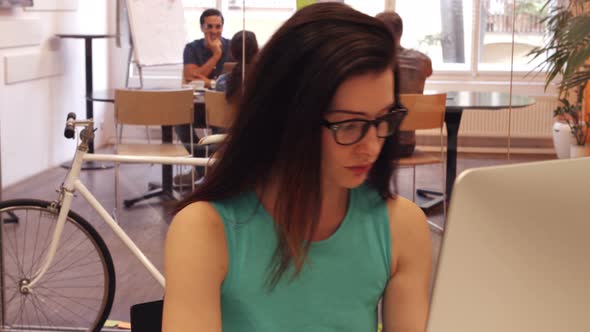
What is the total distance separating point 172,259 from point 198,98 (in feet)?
8.06

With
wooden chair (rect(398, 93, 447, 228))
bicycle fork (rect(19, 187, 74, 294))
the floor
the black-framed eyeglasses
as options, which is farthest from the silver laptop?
wooden chair (rect(398, 93, 447, 228))

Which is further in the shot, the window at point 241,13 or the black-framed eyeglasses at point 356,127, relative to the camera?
the window at point 241,13

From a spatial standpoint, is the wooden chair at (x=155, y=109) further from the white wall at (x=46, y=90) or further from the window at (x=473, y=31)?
the window at (x=473, y=31)

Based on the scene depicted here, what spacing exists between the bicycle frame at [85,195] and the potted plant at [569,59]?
4.51 feet

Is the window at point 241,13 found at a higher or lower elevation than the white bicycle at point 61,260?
higher

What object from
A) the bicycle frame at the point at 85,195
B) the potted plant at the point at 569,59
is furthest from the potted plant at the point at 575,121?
the bicycle frame at the point at 85,195

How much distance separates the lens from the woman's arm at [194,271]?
47.3 inches

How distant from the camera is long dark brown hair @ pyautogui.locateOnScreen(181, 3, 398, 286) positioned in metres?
1.19

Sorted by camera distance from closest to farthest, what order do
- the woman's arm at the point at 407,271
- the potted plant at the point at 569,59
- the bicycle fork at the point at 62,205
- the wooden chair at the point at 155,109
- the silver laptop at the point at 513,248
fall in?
the silver laptop at the point at 513,248 < the woman's arm at the point at 407,271 < the bicycle fork at the point at 62,205 < the potted plant at the point at 569,59 < the wooden chair at the point at 155,109

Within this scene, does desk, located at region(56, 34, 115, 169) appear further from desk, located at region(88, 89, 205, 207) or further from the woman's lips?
the woman's lips

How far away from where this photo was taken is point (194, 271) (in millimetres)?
1221

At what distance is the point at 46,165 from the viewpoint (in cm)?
371

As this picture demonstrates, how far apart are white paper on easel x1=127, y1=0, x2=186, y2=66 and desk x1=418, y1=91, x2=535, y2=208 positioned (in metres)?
1.07

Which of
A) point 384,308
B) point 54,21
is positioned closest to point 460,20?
point 54,21
